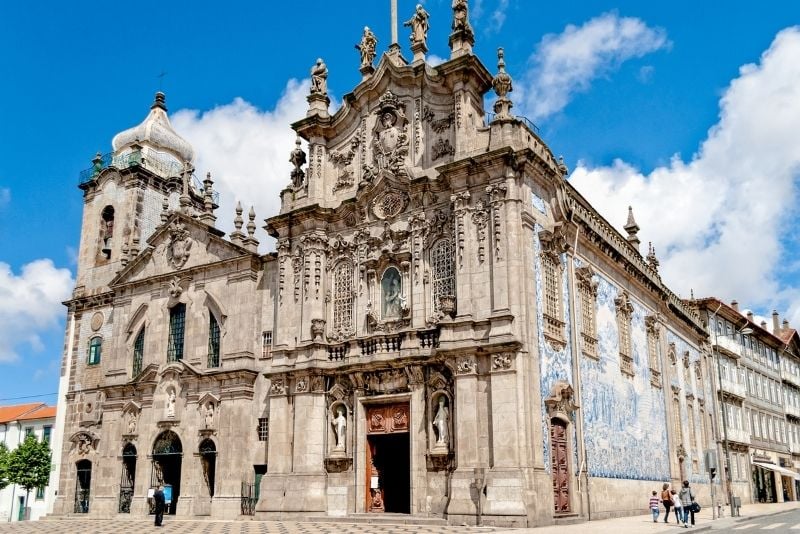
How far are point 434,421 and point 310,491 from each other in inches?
202

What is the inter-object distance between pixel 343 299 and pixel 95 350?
50.1 feet

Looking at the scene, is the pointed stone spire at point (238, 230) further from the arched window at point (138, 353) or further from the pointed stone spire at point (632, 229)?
the pointed stone spire at point (632, 229)

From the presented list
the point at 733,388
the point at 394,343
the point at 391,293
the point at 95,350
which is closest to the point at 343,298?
the point at 391,293

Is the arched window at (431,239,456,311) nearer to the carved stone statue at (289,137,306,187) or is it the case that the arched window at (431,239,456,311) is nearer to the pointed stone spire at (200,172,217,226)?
the carved stone statue at (289,137,306,187)

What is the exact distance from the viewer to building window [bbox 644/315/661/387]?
116 feet

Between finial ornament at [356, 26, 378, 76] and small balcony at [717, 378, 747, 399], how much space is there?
32.7 m

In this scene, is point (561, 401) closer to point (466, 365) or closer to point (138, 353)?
point (466, 365)

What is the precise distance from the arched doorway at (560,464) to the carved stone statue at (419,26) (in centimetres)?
1407

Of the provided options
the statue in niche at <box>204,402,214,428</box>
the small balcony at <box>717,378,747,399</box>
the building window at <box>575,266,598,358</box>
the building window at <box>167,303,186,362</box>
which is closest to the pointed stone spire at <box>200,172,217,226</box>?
the building window at <box>167,303,186,362</box>

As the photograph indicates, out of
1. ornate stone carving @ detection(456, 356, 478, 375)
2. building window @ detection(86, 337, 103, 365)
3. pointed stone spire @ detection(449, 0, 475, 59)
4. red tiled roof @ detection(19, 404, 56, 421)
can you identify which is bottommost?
ornate stone carving @ detection(456, 356, 478, 375)

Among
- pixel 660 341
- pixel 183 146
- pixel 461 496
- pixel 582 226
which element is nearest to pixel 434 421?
pixel 461 496

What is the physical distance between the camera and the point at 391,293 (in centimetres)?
2727

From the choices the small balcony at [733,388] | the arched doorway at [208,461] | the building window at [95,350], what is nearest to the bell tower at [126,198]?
the building window at [95,350]

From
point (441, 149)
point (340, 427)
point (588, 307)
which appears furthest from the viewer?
point (588, 307)
